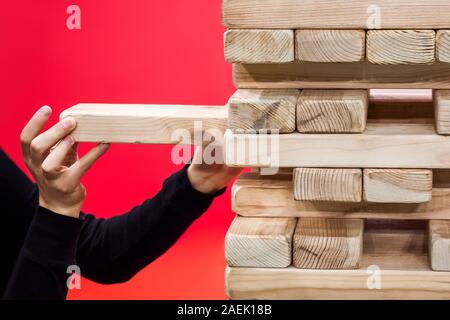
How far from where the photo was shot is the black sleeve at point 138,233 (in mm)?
2143

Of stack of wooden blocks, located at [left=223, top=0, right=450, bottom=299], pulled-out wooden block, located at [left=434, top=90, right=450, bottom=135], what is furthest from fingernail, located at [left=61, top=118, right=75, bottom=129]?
pulled-out wooden block, located at [left=434, top=90, right=450, bottom=135]

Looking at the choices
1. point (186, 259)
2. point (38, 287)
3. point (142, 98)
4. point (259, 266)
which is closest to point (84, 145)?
point (142, 98)

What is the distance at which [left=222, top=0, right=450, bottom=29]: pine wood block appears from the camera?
4.27 feet

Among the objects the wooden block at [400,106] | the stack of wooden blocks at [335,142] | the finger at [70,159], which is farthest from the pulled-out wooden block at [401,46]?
the finger at [70,159]

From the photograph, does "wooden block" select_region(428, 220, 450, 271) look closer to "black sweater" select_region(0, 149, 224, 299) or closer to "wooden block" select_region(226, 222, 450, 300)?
"wooden block" select_region(226, 222, 450, 300)

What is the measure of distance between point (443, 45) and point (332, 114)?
203 mm

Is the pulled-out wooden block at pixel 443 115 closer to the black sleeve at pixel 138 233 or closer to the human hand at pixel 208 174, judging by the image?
the human hand at pixel 208 174

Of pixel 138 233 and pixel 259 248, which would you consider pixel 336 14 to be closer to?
pixel 259 248

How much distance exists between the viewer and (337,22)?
4.34 ft

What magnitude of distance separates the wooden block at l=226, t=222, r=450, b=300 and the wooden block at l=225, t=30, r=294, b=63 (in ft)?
1.15

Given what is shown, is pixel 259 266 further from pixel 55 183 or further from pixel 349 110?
pixel 55 183

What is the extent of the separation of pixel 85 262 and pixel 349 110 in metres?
1.20

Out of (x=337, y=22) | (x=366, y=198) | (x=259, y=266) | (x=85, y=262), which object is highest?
(x=337, y=22)

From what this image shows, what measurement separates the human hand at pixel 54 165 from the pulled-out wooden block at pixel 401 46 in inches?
22.4
